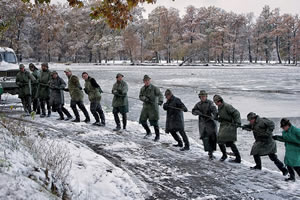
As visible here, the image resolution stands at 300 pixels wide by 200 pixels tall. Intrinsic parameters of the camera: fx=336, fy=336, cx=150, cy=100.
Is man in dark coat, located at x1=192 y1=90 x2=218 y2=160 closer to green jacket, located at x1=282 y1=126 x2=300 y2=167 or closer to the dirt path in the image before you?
the dirt path

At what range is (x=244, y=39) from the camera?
95250 millimetres

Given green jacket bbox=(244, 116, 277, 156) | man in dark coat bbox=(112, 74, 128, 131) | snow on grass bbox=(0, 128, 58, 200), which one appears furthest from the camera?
man in dark coat bbox=(112, 74, 128, 131)

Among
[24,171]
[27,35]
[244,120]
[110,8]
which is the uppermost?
[27,35]

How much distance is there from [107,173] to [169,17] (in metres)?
72.2

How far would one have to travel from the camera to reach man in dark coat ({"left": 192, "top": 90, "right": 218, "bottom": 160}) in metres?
8.17

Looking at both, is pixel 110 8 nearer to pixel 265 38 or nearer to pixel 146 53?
pixel 146 53

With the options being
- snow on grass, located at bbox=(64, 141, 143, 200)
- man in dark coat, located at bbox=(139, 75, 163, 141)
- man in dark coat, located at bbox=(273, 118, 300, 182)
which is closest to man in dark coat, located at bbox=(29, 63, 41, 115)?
man in dark coat, located at bbox=(139, 75, 163, 141)

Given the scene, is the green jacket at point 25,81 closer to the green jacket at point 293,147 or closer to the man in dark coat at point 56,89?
the man in dark coat at point 56,89

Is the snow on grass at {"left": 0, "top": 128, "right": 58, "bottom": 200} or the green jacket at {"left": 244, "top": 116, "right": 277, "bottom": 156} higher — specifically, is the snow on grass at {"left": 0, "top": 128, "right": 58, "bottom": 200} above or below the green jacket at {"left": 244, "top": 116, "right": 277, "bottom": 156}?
above

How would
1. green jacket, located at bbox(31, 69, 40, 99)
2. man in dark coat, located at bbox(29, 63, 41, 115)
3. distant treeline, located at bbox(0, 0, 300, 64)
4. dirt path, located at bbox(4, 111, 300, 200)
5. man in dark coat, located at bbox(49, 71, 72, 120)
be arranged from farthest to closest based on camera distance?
distant treeline, located at bbox(0, 0, 300, 64) < man in dark coat, located at bbox(29, 63, 41, 115) < green jacket, located at bbox(31, 69, 40, 99) < man in dark coat, located at bbox(49, 71, 72, 120) < dirt path, located at bbox(4, 111, 300, 200)

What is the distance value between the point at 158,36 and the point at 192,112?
7258cm

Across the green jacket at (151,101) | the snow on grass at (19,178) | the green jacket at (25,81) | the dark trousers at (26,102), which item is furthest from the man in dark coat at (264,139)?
the dark trousers at (26,102)

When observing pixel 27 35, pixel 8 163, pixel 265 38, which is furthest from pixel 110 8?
pixel 265 38

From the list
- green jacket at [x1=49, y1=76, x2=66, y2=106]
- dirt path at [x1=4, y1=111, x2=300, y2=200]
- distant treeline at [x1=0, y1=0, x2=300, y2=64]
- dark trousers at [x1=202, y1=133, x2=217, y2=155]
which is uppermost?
distant treeline at [x1=0, y1=0, x2=300, y2=64]
